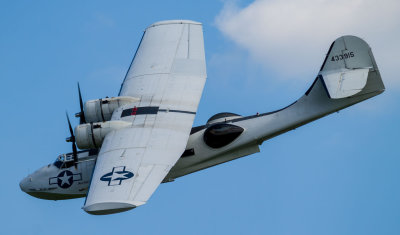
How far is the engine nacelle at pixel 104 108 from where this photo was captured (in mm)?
34281

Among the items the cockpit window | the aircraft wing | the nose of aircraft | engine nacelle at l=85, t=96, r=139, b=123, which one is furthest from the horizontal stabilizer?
the nose of aircraft

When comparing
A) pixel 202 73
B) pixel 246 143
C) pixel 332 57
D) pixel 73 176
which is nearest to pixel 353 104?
pixel 332 57

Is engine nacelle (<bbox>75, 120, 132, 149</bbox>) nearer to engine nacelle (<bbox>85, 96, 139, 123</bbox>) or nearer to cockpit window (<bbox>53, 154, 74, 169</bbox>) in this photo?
cockpit window (<bbox>53, 154, 74, 169</bbox>)

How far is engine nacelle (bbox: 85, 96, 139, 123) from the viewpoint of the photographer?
3428cm

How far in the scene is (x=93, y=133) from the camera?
3241 centimetres

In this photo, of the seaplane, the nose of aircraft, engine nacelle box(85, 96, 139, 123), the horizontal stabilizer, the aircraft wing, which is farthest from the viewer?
Result: engine nacelle box(85, 96, 139, 123)

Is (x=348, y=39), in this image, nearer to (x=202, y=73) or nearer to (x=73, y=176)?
(x=202, y=73)

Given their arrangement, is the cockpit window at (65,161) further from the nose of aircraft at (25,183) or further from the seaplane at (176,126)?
the nose of aircraft at (25,183)

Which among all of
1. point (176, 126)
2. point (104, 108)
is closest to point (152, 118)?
point (176, 126)

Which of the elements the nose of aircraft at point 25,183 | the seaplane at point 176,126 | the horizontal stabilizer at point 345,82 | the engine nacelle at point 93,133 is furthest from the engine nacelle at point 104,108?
the horizontal stabilizer at point 345,82

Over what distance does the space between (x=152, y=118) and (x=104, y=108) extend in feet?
8.69

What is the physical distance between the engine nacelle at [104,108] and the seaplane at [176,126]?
44mm

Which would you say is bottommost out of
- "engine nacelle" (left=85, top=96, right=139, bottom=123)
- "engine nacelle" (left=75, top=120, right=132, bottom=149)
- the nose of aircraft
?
the nose of aircraft

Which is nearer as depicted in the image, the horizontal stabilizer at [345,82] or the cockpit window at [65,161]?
the horizontal stabilizer at [345,82]
